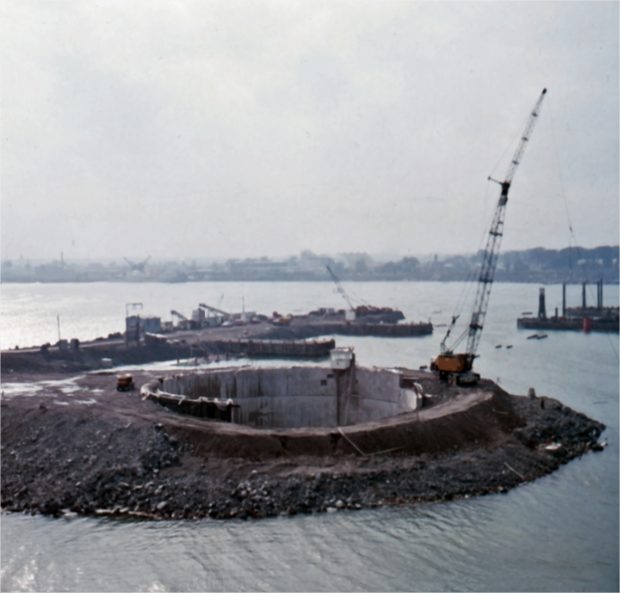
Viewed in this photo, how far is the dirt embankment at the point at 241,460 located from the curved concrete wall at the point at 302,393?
5.49 metres

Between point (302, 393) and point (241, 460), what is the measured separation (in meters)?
12.1

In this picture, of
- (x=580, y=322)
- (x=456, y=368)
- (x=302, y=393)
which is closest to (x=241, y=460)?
(x=302, y=393)

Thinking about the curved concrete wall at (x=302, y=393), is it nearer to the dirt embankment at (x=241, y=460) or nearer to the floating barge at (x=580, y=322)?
the dirt embankment at (x=241, y=460)

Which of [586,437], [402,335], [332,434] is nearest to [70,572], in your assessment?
[332,434]

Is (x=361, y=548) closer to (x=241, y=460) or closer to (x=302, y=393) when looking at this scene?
(x=241, y=460)

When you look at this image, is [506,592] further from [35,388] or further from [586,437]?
[35,388]

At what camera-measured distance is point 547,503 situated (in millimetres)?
23562

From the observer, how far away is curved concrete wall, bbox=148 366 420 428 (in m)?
36.0

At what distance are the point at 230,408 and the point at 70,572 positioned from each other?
495 inches

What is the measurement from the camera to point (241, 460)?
2480 centimetres

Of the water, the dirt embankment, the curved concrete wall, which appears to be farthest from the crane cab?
the water

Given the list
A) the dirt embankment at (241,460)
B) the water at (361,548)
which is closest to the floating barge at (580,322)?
the dirt embankment at (241,460)

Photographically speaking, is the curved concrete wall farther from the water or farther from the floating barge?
the floating barge

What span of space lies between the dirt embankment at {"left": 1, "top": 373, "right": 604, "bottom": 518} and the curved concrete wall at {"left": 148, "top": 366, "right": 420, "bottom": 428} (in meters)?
5.49
